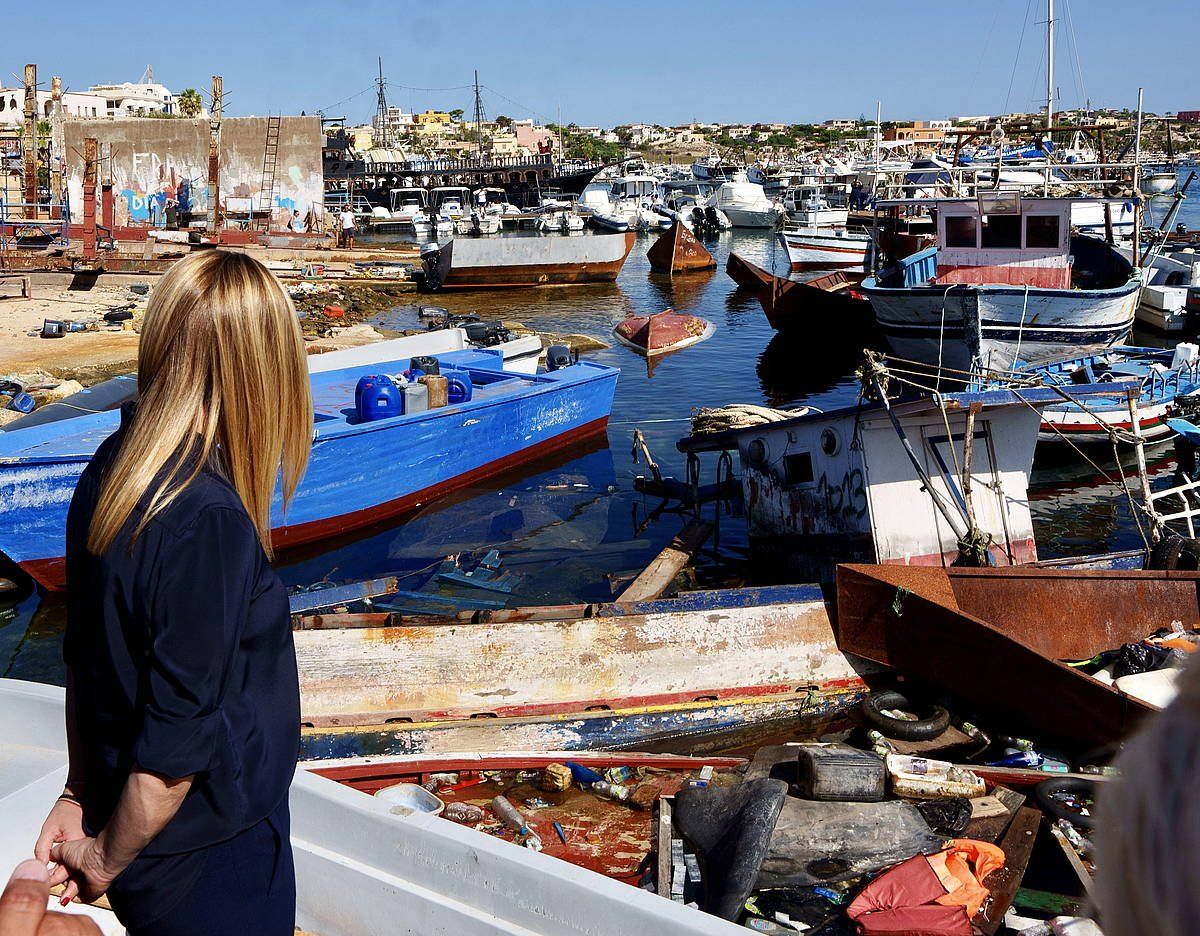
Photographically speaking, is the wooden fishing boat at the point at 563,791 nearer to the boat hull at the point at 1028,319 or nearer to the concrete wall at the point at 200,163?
the boat hull at the point at 1028,319

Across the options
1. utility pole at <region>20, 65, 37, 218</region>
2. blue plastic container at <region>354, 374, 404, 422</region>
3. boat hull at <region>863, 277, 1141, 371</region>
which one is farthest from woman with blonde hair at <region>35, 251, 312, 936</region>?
utility pole at <region>20, 65, 37, 218</region>

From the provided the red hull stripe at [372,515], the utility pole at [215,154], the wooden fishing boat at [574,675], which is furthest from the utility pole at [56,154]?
the wooden fishing boat at [574,675]

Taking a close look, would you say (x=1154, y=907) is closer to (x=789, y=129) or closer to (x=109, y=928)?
(x=109, y=928)

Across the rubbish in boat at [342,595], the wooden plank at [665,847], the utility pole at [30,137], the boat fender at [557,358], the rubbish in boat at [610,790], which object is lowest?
the rubbish in boat at [610,790]

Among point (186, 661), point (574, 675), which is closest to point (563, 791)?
point (574, 675)

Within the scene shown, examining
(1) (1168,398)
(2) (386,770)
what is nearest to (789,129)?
(1) (1168,398)

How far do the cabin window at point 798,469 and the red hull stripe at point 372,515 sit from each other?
15.9ft

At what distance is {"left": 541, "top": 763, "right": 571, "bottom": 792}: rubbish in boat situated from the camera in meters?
6.30

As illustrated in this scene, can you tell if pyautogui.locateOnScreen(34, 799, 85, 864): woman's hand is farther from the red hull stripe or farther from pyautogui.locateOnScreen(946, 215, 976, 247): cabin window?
pyautogui.locateOnScreen(946, 215, 976, 247): cabin window

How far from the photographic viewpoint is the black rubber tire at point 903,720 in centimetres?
722

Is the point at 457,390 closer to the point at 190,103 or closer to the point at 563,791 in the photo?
the point at 563,791

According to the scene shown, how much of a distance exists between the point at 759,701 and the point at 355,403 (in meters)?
7.33

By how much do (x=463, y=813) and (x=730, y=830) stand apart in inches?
57.9

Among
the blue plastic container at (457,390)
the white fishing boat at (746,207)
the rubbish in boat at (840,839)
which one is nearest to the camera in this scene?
the rubbish in boat at (840,839)
